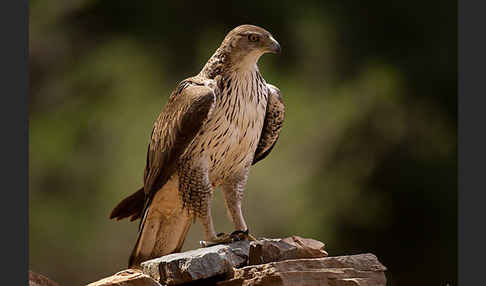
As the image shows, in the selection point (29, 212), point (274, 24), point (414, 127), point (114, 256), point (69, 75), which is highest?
point (274, 24)

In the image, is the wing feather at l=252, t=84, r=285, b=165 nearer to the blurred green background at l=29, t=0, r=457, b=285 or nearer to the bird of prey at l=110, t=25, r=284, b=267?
the bird of prey at l=110, t=25, r=284, b=267

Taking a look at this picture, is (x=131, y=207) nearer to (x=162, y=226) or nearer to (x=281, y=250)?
(x=162, y=226)

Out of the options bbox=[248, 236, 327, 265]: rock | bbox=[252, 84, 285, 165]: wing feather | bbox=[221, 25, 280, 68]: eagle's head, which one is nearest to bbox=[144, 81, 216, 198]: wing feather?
bbox=[221, 25, 280, 68]: eagle's head

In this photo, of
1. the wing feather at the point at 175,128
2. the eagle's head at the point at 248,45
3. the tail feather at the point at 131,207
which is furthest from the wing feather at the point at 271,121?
the tail feather at the point at 131,207

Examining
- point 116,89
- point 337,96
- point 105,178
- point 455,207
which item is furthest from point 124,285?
point 455,207

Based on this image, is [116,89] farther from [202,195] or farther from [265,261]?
[265,261]

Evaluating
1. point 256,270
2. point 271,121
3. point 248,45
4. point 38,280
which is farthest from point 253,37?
point 38,280

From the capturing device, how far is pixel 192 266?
12.2ft

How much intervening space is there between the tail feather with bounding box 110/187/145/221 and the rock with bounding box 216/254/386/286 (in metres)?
0.98

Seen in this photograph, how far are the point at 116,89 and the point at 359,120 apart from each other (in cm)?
167

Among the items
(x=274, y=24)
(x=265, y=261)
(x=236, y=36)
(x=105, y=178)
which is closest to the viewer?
(x=265, y=261)

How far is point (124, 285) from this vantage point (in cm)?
363

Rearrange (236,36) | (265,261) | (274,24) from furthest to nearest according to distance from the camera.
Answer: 1. (274,24)
2. (236,36)
3. (265,261)

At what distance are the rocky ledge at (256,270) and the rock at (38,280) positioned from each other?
473mm
